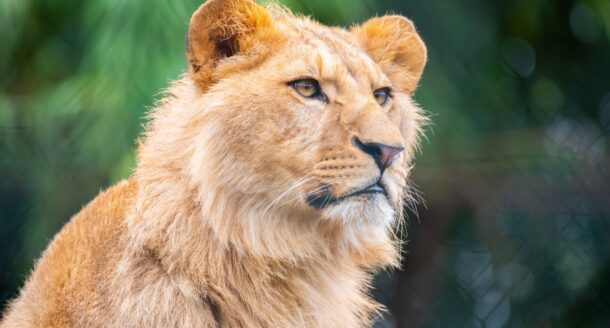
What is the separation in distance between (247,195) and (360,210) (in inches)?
9.8

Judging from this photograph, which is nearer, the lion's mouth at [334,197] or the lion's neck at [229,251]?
the lion's mouth at [334,197]

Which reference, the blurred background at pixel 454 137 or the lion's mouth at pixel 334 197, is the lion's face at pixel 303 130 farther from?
the blurred background at pixel 454 137

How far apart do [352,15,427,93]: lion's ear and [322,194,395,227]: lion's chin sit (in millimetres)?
491

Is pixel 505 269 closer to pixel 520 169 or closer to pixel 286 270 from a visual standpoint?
pixel 520 169

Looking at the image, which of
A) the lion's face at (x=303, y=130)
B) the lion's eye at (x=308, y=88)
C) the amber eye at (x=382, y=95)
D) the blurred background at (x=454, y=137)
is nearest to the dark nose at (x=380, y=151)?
the lion's face at (x=303, y=130)

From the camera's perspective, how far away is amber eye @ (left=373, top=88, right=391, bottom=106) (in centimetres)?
193

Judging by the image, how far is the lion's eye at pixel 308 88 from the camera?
1.76 metres

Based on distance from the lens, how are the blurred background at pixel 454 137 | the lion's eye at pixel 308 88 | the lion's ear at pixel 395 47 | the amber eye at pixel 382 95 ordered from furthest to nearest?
the blurred background at pixel 454 137 → the lion's ear at pixel 395 47 → the amber eye at pixel 382 95 → the lion's eye at pixel 308 88

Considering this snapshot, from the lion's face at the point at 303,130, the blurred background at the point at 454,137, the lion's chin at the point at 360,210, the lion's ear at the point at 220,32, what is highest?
the lion's ear at the point at 220,32

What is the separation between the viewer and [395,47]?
210 centimetres

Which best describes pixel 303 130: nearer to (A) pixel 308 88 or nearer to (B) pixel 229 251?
(A) pixel 308 88

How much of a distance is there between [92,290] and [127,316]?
0.12 m

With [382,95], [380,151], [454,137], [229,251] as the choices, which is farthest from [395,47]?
[454,137]

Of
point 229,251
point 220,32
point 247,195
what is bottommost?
point 229,251
